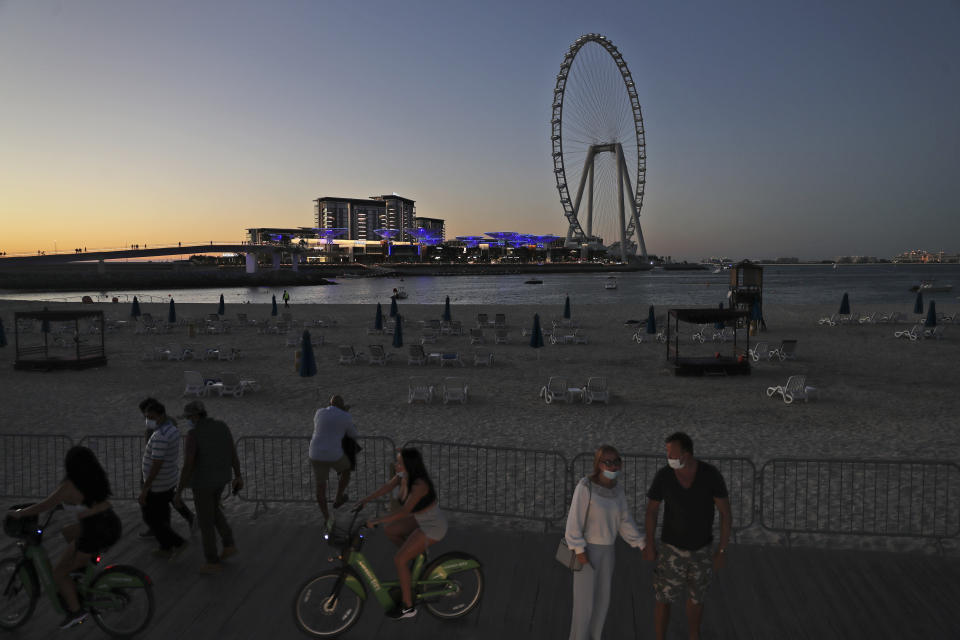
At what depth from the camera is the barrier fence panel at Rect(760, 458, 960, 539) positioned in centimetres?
641

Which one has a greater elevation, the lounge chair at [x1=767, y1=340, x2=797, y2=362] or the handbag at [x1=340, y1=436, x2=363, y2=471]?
the handbag at [x1=340, y1=436, x2=363, y2=471]

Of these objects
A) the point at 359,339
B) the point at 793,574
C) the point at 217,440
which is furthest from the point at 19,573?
the point at 359,339

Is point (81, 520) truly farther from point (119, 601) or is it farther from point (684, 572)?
point (684, 572)

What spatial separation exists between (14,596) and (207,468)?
64.3 inches

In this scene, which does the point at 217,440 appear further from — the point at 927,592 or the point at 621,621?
the point at 927,592

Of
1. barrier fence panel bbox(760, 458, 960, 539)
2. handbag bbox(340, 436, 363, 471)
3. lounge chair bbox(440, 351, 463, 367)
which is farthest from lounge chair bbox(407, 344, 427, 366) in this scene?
handbag bbox(340, 436, 363, 471)

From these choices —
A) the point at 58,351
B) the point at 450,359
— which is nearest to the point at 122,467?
the point at 450,359

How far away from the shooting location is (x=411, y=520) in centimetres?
452

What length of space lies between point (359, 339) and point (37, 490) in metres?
18.7

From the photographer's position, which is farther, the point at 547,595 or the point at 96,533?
the point at 547,595

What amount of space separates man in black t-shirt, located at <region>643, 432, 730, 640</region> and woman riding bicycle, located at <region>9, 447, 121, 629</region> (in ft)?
12.4

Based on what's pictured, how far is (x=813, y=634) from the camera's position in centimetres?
452

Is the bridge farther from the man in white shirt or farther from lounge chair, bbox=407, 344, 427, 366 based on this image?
the man in white shirt

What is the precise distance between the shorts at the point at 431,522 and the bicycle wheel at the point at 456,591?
0.33 m
